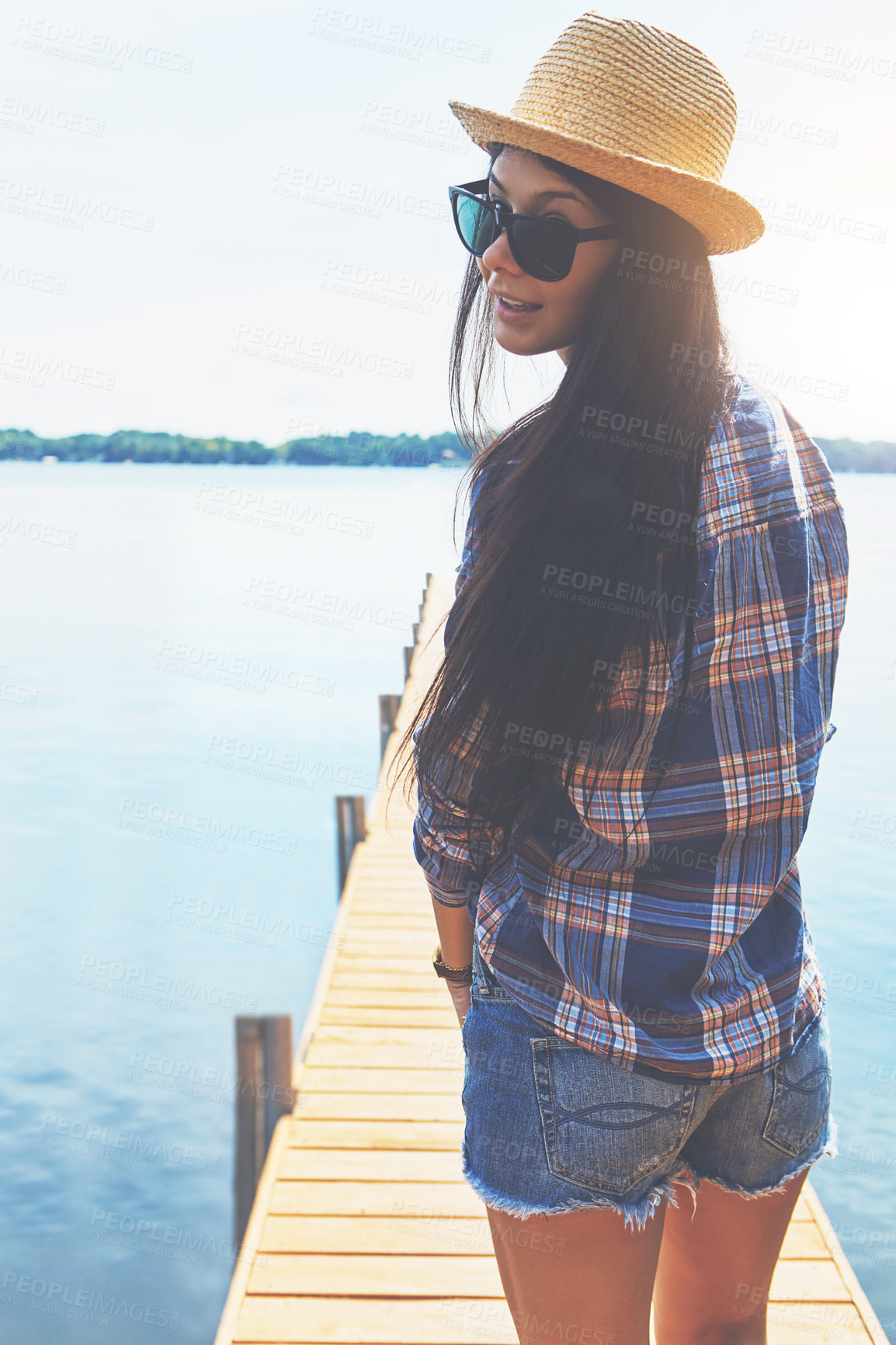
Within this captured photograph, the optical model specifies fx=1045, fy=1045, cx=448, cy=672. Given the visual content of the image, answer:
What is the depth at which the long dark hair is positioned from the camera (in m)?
Answer: 0.91

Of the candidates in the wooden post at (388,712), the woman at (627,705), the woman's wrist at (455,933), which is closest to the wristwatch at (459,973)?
the woman's wrist at (455,933)

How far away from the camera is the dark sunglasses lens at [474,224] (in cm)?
109

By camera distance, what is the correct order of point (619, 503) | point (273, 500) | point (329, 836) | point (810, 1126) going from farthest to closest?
point (273, 500), point (329, 836), point (810, 1126), point (619, 503)

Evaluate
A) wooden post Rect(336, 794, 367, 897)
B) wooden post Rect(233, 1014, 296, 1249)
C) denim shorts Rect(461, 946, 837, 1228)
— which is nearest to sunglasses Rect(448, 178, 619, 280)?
denim shorts Rect(461, 946, 837, 1228)

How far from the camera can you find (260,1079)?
341 centimetres

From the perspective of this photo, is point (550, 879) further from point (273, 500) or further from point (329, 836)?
point (273, 500)

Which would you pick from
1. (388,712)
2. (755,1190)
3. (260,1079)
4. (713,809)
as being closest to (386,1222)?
(260,1079)

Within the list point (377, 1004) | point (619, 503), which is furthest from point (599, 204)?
point (377, 1004)

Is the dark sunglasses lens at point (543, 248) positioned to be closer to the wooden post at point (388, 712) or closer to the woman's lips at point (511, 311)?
the woman's lips at point (511, 311)

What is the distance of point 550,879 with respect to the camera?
98 cm

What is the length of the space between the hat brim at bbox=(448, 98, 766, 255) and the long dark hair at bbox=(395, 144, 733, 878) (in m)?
0.02

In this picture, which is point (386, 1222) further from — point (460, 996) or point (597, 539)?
point (597, 539)

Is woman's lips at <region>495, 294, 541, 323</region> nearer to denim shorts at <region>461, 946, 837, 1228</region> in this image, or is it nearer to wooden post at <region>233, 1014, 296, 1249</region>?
denim shorts at <region>461, 946, 837, 1228</region>

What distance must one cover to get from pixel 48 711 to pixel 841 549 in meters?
23.1
